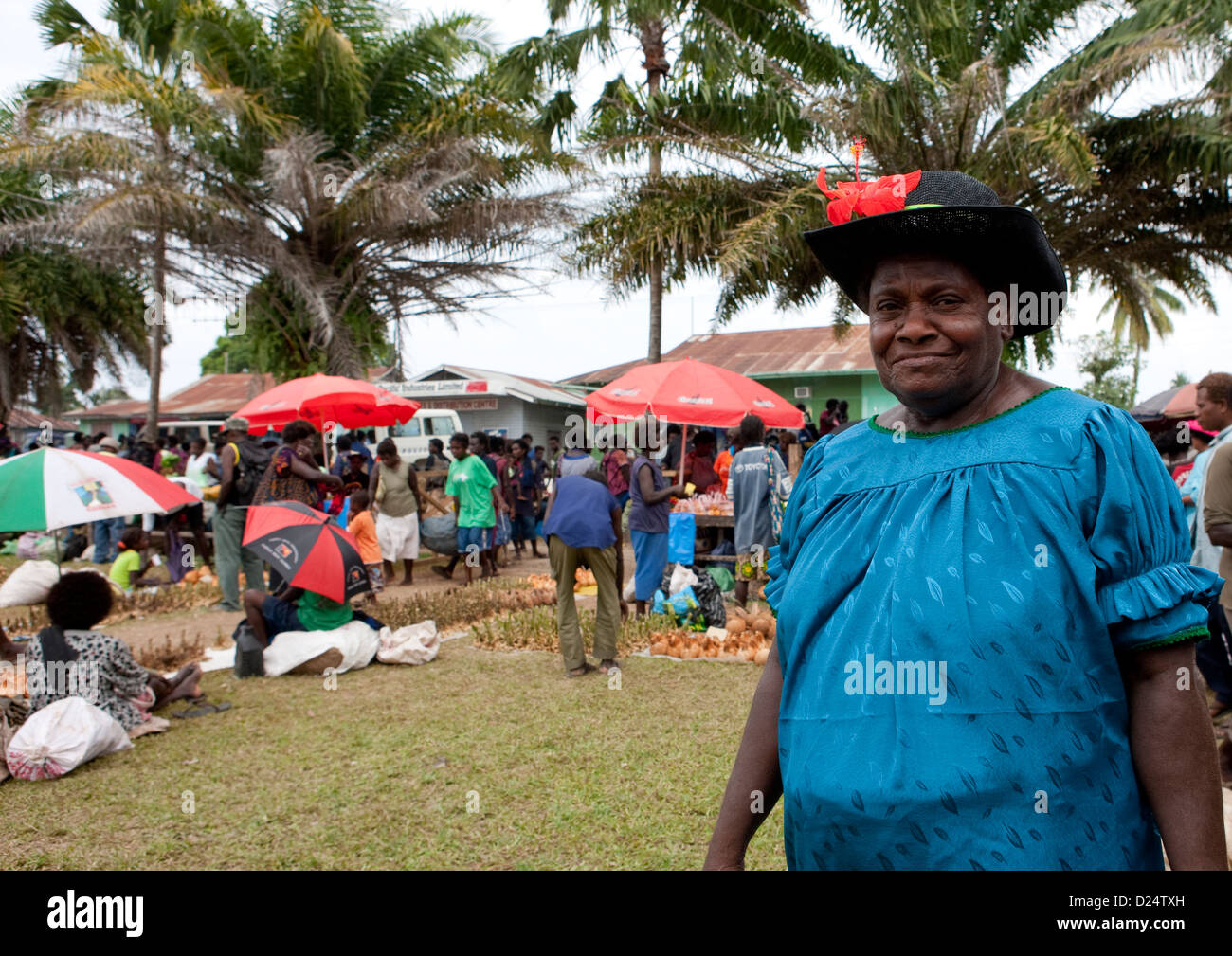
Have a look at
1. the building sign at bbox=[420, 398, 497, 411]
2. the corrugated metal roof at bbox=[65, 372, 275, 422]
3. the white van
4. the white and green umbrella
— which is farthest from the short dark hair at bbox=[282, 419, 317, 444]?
the corrugated metal roof at bbox=[65, 372, 275, 422]

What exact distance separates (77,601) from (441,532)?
6.83 meters

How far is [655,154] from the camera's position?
13.4 meters

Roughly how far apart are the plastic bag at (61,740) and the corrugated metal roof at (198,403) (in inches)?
1205

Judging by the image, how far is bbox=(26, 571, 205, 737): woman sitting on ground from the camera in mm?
4953

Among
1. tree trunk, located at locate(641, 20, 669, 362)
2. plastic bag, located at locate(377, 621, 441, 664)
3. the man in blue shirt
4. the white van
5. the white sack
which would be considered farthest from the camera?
the white van

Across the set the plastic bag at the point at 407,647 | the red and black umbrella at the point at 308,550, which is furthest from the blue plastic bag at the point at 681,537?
the red and black umbrella at the point at 308,550

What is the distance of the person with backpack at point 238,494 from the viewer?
8430 mm

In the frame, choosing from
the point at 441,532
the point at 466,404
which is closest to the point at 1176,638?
the point at 441,532

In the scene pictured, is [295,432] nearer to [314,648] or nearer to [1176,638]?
[314,648]

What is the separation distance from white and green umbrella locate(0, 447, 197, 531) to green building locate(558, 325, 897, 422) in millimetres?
16207

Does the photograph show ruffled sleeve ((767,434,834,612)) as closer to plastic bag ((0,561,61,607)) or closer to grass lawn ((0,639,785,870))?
grass lawn ((0,639,785,870))

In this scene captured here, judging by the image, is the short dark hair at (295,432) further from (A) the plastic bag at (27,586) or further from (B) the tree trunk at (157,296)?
(B) the tree trunk at (157,296)
